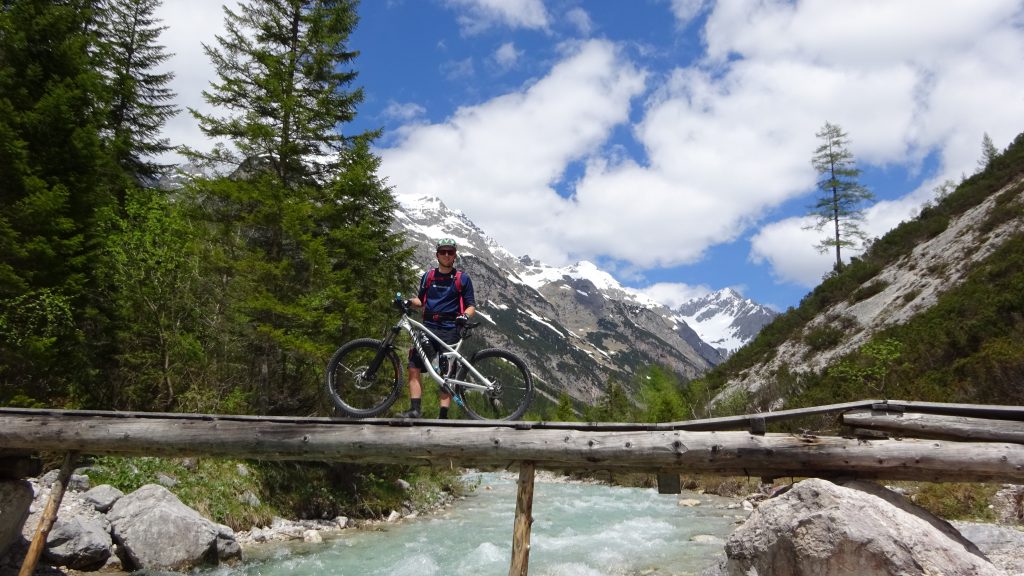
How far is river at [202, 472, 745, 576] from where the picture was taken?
1259 centimetres

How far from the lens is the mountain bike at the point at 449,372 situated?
8711 mm

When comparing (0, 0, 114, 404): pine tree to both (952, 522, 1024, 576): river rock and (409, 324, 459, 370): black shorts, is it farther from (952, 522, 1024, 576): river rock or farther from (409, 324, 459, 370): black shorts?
(952, 522, 1024, 576): river rock

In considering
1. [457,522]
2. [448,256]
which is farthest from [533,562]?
[448,256]

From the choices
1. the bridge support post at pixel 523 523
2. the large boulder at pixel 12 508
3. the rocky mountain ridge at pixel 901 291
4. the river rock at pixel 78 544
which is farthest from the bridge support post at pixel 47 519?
the rocky mountain ridge at pixel 901 291

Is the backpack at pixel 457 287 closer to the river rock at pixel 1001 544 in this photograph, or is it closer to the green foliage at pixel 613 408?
the river rock at pixel 1001 544

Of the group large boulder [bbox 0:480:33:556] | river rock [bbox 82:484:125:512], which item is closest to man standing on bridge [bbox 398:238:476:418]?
large boulder [bbox 0:480:33:556]

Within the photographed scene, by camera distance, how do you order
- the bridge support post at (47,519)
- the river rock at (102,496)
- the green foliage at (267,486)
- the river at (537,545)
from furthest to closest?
the green foliage at (267,486)
the river at (537,545)
the river rock at (102,496)
the bridge support post at (47,519)

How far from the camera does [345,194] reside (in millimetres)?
20047

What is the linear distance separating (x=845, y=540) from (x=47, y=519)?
1027 centimetres

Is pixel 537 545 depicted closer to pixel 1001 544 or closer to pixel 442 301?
pixel 442 301

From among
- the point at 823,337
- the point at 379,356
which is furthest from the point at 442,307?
the point at 823,337

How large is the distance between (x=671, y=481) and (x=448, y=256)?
459cm

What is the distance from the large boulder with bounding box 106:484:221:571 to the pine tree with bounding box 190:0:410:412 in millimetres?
5519

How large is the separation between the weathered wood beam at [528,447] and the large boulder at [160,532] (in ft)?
12.4
